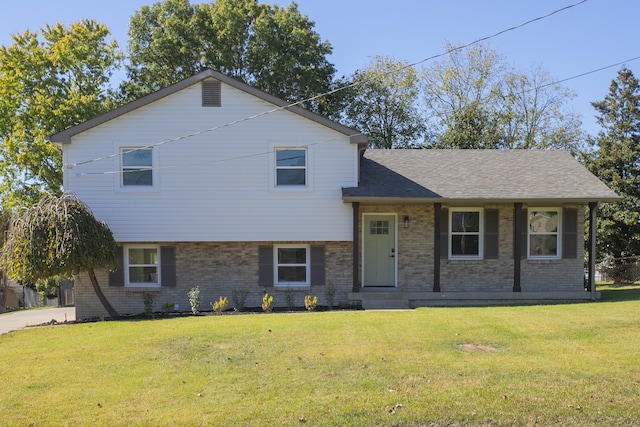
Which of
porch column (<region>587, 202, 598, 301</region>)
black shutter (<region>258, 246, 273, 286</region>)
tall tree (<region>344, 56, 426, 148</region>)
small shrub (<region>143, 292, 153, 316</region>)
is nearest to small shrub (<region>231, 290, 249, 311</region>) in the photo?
black shutter (<region>258, 246, 273, 286</region>)

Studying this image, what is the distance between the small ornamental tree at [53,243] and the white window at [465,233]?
977cm

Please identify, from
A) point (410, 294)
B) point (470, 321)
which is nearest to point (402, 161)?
point (410, 294)

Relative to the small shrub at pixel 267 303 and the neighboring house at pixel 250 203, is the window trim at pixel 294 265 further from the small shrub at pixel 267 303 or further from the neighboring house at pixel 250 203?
the small shrub at pixel 267 303

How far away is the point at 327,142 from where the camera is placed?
1655 centimetres

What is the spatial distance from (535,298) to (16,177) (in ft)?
86.0

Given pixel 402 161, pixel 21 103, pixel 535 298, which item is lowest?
pixel 535 298

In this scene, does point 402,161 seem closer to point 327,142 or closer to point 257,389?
point 327,142

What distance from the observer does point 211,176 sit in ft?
53.9

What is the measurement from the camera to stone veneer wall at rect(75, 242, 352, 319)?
1659 centimetres

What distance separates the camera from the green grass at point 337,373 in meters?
6.61

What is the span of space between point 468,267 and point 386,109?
20.9 metres

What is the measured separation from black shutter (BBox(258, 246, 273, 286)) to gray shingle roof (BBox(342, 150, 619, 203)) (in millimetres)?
2747

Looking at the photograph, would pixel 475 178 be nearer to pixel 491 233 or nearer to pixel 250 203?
pixel 491 233

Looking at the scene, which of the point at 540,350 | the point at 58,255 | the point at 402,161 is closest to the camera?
the point at 540,350
